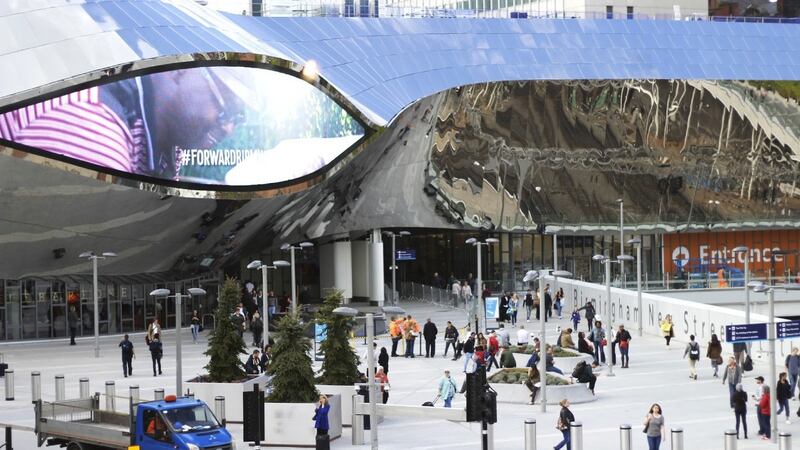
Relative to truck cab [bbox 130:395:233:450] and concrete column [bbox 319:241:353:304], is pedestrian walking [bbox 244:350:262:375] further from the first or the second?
concrete column [bbox 319:241:353:304]

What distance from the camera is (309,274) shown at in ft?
252

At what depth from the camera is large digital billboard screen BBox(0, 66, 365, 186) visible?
53.6 meters

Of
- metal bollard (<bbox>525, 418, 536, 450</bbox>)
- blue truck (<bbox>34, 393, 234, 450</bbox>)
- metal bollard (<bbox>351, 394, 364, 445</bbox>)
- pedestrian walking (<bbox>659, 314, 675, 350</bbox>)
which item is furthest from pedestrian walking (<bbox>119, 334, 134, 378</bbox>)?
metal bollard (<bbox>525, 418, 536, 450</bbox>)

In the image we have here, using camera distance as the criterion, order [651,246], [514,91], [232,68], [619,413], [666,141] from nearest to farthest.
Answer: [619,413]
[232,68]
[514,91]
[666,141]
[651,246]

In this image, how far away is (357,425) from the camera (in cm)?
3409

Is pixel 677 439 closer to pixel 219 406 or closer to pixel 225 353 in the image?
pixel 219 406

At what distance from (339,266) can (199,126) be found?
15.5 m

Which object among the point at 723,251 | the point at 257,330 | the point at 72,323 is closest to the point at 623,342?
the point at 257,330

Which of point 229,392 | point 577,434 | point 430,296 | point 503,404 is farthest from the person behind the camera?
point 430,296

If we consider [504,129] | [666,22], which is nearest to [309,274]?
[504,129]

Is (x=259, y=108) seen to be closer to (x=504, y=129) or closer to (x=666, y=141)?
(x=504, y=129)

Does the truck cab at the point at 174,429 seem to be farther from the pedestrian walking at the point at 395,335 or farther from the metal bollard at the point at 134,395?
the pedestrian walking at the point at 395,335

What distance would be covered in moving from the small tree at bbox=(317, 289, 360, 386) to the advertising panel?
A: 5226 cm

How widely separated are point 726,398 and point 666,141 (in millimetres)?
41323
